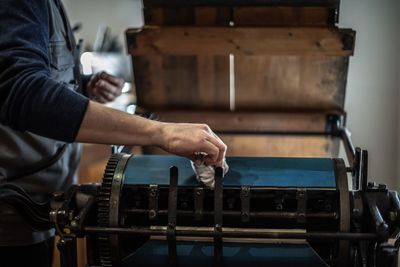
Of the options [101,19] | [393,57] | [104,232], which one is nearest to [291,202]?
[104,232]

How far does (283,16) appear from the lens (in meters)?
1.74

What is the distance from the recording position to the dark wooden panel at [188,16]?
1.75 metres

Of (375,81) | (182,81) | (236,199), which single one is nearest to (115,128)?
(236,199)

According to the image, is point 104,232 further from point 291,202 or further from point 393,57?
point 393,57

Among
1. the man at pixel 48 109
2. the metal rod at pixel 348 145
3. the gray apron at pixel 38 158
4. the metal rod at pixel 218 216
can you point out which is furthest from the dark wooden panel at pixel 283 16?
the metal rod at pixel 218 216

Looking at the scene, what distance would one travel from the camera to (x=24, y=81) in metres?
1.07

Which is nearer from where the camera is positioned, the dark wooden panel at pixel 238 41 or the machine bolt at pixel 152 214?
the machine bolt at pixel 152 214

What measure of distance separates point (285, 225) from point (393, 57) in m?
2.17

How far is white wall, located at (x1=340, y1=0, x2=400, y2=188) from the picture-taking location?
3.07 meters

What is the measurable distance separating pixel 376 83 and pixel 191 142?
2.24 metres

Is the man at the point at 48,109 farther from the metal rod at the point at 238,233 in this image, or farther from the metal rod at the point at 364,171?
the metal rod at the point at 364,171

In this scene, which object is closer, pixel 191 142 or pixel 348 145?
pixel 191 142

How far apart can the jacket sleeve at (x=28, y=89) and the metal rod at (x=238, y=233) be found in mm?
199

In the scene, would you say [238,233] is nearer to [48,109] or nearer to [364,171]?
[364,171]
